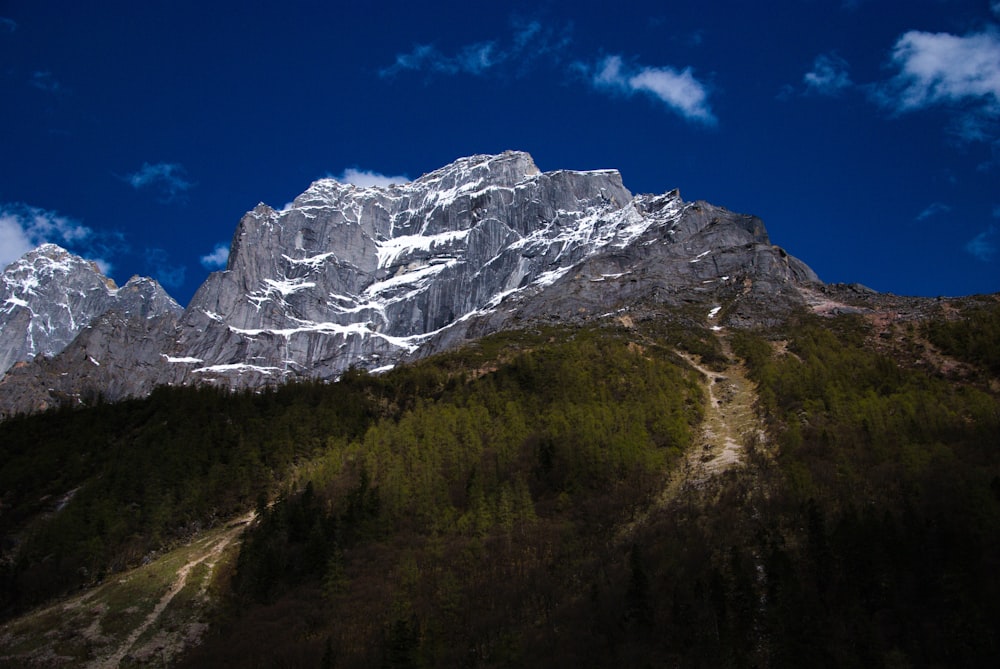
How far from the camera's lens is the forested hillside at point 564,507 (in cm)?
5462

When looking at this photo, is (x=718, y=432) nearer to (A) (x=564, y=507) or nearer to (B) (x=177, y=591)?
(A) (x=564, y=507)

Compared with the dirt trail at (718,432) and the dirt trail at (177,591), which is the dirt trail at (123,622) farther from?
the dirt trail at (718,432)

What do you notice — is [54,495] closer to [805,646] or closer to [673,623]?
[673,623]

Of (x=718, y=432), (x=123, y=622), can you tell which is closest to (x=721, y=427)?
(x=718, y=432)

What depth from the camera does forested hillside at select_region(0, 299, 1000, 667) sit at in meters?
54.6

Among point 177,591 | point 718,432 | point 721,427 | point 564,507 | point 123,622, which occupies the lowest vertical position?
point 123,622

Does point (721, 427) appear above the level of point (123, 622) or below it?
above

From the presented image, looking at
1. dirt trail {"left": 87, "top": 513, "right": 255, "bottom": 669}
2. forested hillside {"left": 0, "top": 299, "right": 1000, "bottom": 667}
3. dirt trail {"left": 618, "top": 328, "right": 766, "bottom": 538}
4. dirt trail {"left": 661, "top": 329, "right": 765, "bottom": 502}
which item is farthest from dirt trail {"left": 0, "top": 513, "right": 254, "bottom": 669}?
dirt trail {"left": 661, "top": 329, "right": 765, "bottom": 502}

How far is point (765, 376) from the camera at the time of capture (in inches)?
4488

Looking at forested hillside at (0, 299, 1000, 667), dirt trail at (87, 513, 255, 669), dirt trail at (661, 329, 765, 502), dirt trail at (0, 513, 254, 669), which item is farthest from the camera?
dirt trail at (661, 329, 765, 502)

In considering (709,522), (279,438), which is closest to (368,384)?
(279,438)

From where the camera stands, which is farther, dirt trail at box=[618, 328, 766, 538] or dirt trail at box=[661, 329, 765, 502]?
dirt trail at box=[661, 329, 765, 502]

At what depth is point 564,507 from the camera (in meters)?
79.7

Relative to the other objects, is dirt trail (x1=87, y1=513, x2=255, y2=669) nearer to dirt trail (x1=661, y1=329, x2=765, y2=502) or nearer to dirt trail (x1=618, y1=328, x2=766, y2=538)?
dirt trail (x1=618, y1=328, x2=766, y2=538)
